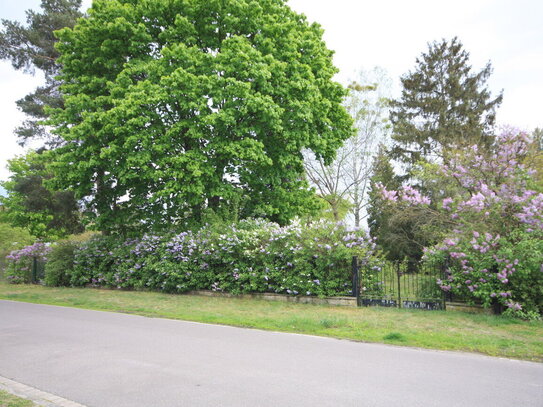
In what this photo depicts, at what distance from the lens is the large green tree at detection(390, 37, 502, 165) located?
114 feet

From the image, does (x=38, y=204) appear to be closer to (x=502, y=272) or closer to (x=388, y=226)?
(x=388, y=226)

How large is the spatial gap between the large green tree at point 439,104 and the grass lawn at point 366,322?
2488 cm

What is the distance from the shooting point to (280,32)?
61.3 feet

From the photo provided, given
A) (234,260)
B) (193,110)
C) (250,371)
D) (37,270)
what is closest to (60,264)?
(37,270)

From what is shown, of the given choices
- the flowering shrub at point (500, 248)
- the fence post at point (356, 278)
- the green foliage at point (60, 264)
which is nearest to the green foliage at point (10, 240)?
the green foliage at point (60, 264)

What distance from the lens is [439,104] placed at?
3569 cm

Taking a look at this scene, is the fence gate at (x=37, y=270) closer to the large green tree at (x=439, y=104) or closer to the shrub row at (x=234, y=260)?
the shrub row at (x=234, y=260)

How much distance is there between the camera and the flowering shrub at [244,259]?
12930 millimetres

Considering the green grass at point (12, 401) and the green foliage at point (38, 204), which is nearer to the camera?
the green grass at point (12, 401)

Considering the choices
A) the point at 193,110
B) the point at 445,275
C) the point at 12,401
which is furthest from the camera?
the point at 193,110

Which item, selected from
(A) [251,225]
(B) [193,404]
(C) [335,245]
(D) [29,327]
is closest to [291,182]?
(A) [251,225]

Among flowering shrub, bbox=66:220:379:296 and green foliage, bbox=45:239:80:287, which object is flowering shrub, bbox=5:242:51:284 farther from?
flowering shrub, bbox=66:220:379:296

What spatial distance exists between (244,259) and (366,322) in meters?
6.05

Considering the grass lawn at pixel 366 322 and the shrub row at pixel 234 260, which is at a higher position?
the shrub row at pixel 234 260
